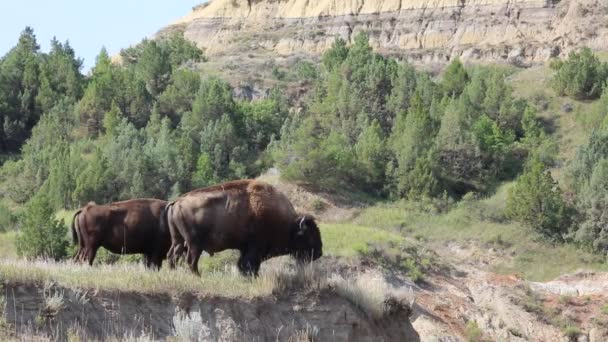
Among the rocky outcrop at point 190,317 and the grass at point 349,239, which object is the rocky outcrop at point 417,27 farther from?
the rocky outcrop at point 190,317

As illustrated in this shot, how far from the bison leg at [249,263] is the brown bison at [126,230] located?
295cm

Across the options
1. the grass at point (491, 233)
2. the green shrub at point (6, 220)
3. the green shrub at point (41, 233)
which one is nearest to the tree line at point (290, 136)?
the green shrub at point (6, 220)

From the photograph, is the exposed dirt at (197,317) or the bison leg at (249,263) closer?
the exposed dirt at (197,317)

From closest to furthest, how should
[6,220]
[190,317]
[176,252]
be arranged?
[190,317] < [176,252] < [6,220]

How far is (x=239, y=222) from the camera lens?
41.4 feet

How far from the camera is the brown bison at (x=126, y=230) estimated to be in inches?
612

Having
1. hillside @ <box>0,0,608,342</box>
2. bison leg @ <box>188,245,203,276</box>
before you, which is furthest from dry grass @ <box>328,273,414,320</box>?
bison leg @ <box>188,245,203,276</box>

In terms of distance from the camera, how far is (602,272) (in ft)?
127

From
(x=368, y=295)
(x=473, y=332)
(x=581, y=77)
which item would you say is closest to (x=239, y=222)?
(x=368, y=295)

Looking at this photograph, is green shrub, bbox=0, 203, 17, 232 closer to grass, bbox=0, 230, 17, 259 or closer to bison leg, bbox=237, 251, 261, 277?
grass, bbox=0, 230, 17, 259

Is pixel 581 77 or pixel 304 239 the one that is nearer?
pixel 304 239

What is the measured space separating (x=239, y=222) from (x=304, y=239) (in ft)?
4.05

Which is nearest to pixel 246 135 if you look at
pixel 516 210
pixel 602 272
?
pixel 516 210

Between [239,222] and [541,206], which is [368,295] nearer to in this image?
[239,222]
